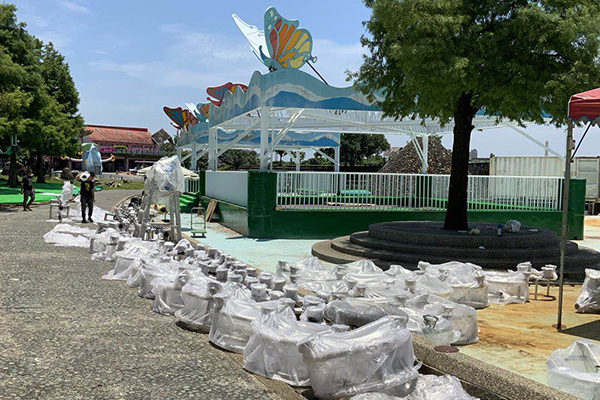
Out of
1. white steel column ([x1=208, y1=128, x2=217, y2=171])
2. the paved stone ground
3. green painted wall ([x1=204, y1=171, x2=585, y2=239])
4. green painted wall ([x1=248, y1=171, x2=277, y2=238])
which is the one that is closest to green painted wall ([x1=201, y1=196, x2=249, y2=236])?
green painted wall ([x1=204, y1=171, x2=585, y2=239])

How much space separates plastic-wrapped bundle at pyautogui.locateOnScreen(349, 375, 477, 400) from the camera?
13.0ft

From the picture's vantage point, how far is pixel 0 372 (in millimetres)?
4543

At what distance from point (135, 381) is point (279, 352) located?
1.17 metres

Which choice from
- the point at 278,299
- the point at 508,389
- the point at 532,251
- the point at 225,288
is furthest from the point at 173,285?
the point at 532,251

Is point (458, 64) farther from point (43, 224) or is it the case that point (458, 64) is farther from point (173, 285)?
point (43, 224)

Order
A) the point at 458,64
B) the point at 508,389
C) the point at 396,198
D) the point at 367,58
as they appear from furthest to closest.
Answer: the point at 396,198
the point at 367,58
the point at 458,64
the point at 508,389

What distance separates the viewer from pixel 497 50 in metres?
10.2

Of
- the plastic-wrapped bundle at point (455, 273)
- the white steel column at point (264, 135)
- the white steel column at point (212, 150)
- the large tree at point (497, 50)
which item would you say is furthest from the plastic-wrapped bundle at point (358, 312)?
the white steel column at point (212, 150)

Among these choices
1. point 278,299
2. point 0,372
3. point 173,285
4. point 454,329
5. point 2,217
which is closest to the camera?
point 0,372

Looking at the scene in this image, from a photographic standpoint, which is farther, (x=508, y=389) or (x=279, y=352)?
(x=279, y=352)

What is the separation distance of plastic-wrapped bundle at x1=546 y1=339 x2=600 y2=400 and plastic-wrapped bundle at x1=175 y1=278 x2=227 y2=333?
10.7 ft

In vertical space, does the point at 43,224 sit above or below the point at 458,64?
below

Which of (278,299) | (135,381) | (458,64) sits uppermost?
(458,64)

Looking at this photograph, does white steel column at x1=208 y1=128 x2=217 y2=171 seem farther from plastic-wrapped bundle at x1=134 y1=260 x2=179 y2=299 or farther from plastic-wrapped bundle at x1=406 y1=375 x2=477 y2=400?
plastic-wrapped bundle at x1=406 y1=375 x2=477 y2=400
